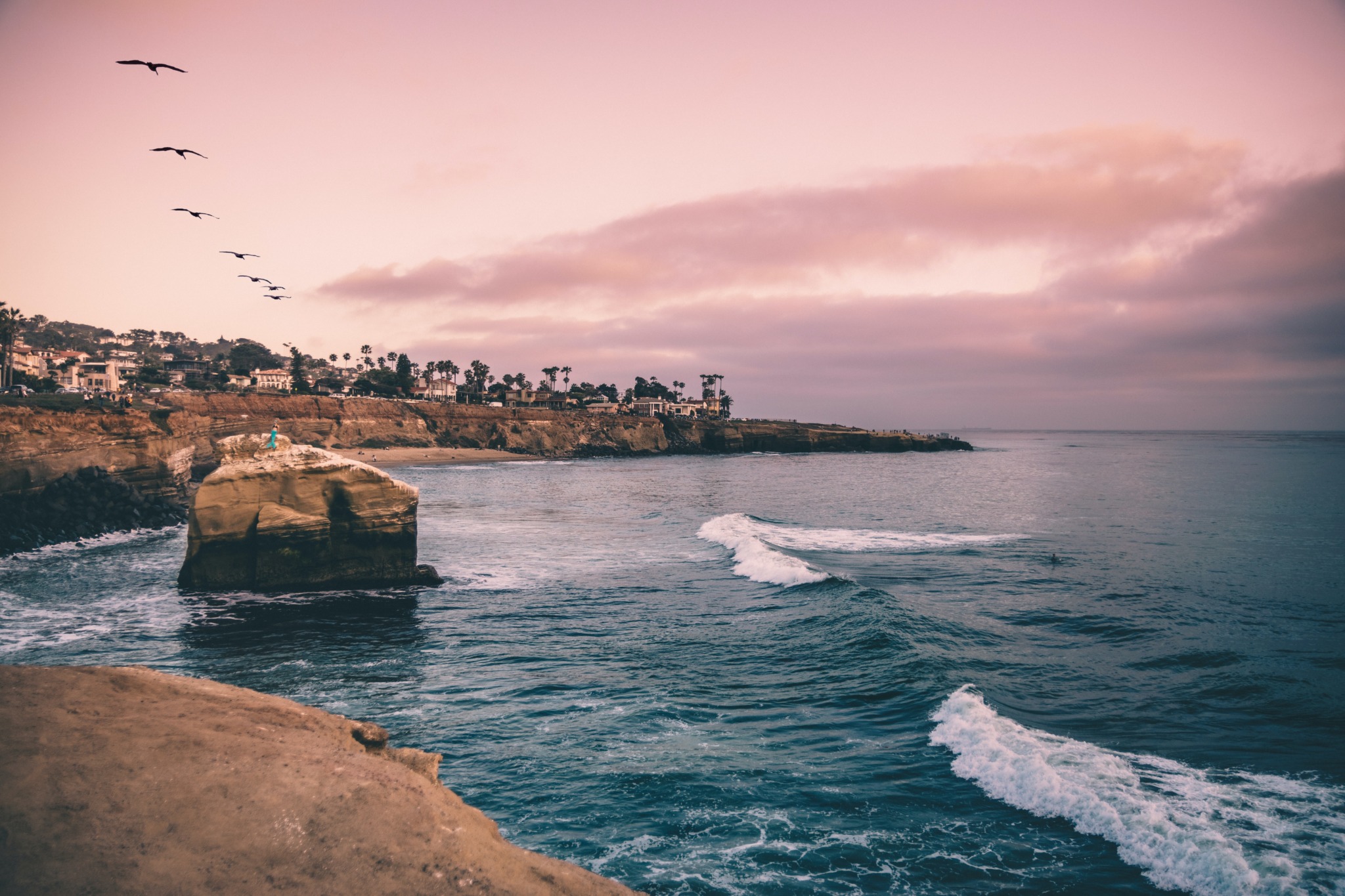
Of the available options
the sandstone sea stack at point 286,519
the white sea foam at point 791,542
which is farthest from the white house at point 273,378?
the sandstone sea stack at point 286,519

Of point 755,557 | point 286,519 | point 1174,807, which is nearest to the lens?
point 1174,807

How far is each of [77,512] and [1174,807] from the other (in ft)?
140

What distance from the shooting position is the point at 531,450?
13100cm

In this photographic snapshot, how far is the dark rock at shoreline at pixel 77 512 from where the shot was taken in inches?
1193

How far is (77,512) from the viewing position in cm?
3334

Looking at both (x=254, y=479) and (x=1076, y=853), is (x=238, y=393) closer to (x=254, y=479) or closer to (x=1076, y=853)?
(x=254, y=479)

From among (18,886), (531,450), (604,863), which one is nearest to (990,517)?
(604,863)

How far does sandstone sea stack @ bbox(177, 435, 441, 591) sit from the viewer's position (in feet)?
68.6

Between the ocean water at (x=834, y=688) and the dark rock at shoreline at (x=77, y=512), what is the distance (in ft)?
7.58

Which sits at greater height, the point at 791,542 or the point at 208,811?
the point at 208,811

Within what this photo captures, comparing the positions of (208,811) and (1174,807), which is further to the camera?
(1174,807)

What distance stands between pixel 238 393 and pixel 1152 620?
383ft

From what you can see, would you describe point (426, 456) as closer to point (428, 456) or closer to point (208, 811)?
point (428, 456)

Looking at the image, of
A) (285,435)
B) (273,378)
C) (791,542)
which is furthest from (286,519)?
(273,378)
